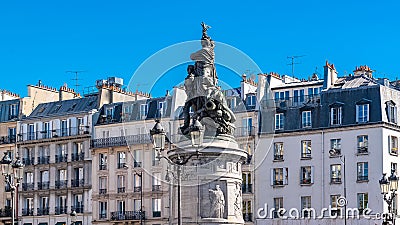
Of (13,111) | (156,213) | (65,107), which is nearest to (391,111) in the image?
→ (156,213)

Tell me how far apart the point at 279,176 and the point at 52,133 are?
70.3ft

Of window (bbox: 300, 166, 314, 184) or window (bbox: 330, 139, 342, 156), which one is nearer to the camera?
window (bbox: 330, 139, 342, 156)

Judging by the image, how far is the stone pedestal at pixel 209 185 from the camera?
32188 millimetres

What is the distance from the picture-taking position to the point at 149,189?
73.8 metres

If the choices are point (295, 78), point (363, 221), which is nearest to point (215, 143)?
point (363, 221)

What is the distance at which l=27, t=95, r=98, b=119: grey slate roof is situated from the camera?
264 ft

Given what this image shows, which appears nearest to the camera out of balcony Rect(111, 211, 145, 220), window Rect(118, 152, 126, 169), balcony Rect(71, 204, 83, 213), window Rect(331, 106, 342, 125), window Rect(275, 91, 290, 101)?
window Rect(331, 106, 342, 125)

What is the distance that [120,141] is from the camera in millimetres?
76125

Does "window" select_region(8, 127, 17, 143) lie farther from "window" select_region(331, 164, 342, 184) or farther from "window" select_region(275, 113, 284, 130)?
"window" select_region(331, 164, 342, 184)

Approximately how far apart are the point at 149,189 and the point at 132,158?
9.44 feet

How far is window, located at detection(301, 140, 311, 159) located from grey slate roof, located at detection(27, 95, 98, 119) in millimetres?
20040

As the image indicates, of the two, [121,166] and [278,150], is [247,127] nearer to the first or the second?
[278,150]

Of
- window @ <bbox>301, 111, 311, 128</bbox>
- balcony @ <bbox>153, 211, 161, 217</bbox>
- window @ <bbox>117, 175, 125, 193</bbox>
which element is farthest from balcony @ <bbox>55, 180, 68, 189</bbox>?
window @ <bbox>301, 111, 311, 128</bbox>

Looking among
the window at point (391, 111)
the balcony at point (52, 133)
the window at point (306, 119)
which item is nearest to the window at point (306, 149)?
the window at point (306, 119)
